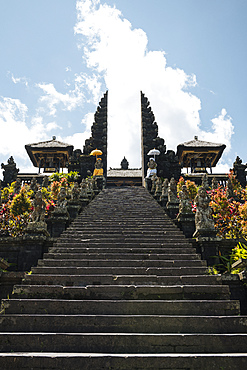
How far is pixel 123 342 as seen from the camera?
14.4ft

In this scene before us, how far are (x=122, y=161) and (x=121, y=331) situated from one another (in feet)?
111

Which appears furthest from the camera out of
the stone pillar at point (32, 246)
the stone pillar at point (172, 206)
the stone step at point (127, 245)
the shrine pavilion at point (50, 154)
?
the shrine pavilion at point (50, 154)

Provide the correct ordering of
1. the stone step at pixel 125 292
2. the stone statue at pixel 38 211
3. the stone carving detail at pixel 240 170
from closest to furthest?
1. the stone step at pixel 125 292
2. the stone statue at pixel 38 211
3. the stone carving detail at pixel 240 170

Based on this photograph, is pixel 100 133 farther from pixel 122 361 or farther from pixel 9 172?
pixel 122 361

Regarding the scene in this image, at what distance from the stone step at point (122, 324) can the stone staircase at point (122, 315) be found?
14 mm

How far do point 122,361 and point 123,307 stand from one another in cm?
123

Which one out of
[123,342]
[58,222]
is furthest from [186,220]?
[123,342]

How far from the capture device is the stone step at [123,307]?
5137 millimetres

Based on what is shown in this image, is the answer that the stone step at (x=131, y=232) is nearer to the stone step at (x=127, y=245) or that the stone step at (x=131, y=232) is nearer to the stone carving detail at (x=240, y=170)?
the stone step at (x=127, y=245)

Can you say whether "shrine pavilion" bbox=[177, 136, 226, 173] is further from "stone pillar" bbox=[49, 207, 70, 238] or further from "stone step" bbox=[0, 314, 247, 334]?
"stone step" bbox=[0, 314, 247, 334]

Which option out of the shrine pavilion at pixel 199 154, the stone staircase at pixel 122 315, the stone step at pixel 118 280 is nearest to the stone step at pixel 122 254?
the stone staircase at pixel 122 315

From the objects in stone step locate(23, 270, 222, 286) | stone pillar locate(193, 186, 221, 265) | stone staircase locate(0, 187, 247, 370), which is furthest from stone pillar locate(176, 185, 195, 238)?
stone step locate(23, 270, 222, 286)

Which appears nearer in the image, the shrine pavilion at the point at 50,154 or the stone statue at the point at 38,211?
Answer: the stone statue at the point at 38,211

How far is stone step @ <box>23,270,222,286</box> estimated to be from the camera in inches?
236
